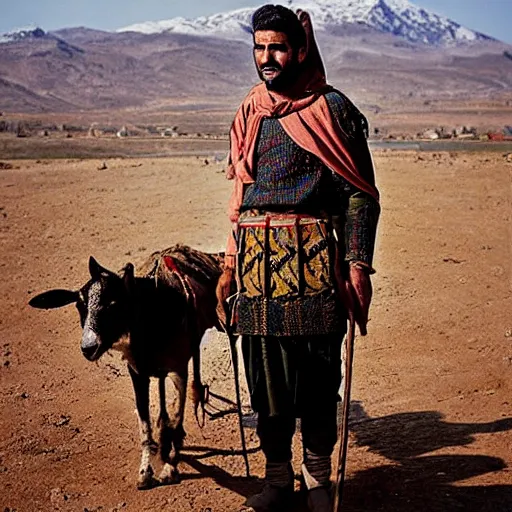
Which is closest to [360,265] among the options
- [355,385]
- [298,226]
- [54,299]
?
[298,226]

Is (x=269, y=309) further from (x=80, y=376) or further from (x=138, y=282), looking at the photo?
(x=80, y=376)

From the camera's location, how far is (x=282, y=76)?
3.34 metres

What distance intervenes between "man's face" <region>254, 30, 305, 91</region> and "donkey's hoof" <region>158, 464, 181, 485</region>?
7.33 ft

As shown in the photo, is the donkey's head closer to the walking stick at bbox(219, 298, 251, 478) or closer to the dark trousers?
the walking stick at bbox(219, 298, 251, 478)

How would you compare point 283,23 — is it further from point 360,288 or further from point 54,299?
point 54,299

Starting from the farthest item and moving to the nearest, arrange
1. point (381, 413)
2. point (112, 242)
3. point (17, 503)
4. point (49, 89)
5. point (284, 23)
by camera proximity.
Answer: point (49, 89) < point (112, 242) < point (381, 413) < point (17, 503) < point (284, 23)

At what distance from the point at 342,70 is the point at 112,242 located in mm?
113961

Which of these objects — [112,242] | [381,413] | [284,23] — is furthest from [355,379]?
[112,242]

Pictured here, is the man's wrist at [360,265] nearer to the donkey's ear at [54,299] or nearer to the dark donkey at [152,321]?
the dark donkey at [152,321]

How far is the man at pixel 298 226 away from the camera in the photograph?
130 inches

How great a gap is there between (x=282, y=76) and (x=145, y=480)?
231 cm

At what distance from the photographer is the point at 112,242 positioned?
34.7 ft

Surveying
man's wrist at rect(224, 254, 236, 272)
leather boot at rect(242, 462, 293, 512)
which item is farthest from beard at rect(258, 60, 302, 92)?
leather boot at rect(242, 462, 293, 512)

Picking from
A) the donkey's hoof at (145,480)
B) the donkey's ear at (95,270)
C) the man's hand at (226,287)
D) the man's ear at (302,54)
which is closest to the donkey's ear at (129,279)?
the donkey's ear at (95,270)
